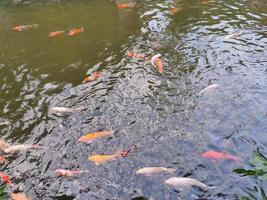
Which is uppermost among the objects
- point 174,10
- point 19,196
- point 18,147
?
point 174,10

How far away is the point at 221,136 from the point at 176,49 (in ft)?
10.8

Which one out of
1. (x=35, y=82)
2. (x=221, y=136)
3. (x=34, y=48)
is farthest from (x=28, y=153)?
(x=34, y=48)

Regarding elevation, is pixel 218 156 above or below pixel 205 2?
below

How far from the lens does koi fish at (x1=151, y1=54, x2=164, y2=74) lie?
8.05m

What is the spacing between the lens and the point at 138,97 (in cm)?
727

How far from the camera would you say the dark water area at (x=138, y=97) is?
216 inches

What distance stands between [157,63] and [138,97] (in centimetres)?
127

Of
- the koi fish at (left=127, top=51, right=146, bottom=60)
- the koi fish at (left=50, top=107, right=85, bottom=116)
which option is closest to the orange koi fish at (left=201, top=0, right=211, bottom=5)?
the koi fish at (left=127, top=51, right=146, bottom=60)

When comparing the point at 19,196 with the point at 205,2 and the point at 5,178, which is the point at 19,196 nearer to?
the point at 5,178

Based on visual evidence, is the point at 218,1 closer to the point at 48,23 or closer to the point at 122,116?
the point at 48,23

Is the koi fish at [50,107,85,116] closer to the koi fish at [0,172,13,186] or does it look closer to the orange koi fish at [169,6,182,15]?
the koi fish at [0,172,13,186]

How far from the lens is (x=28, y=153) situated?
6059mm

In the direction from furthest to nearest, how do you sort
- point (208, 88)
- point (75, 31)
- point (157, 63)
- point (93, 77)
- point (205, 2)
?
point (205, 2)
point (75, 31)
point (157, 63)
point (93, 77)
point (208, 88)

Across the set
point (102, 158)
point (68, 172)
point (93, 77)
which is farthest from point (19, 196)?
point (93, 77)
